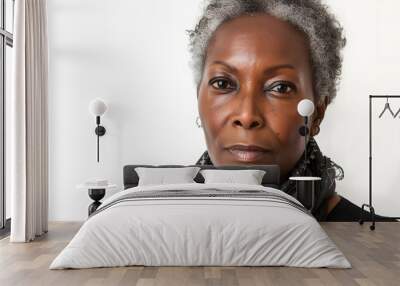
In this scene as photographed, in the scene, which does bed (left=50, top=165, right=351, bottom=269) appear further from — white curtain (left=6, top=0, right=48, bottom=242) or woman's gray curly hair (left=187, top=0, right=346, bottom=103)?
woman's gray curly hair (left=187, top=0, right=346, bottom=103)

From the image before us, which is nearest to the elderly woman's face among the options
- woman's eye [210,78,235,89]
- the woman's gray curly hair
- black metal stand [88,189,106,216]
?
woman's eye [210,78,235,89]

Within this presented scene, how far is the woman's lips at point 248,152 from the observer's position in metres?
7.06

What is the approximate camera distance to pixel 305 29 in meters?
7.10

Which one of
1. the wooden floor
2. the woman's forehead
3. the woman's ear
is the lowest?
the wooden floor

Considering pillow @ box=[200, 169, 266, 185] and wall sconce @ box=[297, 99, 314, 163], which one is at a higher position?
wall sconce @ box=[297, 99, 314, 163]

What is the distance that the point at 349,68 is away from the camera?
24.2ft

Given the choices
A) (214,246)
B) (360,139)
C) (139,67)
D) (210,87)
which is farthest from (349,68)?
(214,246)

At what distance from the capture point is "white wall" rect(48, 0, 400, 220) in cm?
738

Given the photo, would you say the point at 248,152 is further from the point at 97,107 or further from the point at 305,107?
the point at 97,107

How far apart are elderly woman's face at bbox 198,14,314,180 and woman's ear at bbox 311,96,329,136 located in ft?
0.73

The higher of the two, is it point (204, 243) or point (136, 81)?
point (136, 81)

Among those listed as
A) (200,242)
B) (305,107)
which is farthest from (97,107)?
(200,242)

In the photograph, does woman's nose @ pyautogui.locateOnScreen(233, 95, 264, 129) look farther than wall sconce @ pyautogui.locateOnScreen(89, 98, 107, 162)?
No

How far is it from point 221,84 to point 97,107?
1525mm
